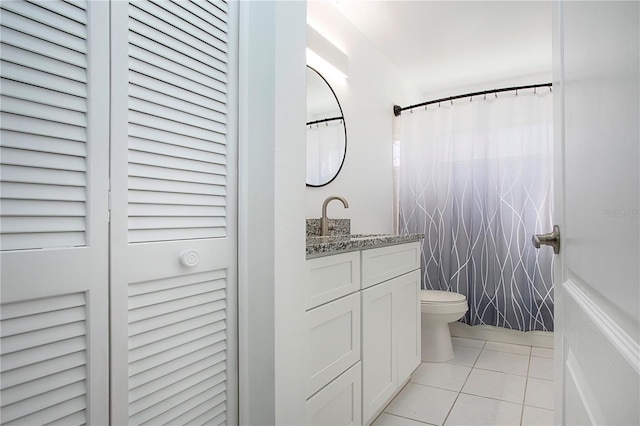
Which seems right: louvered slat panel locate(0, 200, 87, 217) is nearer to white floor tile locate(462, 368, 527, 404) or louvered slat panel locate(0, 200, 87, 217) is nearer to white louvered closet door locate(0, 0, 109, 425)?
white louvered closet door locate(0, 0, 109, 425)

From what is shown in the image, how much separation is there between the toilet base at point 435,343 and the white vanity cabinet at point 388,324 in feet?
1.35

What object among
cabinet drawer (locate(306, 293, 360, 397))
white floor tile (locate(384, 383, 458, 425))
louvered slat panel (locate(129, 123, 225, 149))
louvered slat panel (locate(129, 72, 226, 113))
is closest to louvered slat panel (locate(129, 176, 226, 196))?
louvered slat panel (locate(129, 123, 225, 149))

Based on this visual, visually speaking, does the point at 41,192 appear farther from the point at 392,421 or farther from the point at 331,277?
the point at 392,421

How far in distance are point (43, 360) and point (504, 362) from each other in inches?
112

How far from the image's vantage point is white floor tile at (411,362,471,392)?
2330 mm

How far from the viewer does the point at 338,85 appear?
254 cm

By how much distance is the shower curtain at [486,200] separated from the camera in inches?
112

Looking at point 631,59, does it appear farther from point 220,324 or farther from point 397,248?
→ point 397,248

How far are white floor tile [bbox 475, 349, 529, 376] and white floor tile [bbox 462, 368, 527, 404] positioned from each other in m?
0.08

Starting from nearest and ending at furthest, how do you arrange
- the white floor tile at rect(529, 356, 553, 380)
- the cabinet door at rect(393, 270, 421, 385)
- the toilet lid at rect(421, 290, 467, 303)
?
the cabinet door at rect(393, 270, 421, 385), the white floor tile at rect(529, 356, 553, 380), the toilet lid at rect(421, 290, 467, 303)

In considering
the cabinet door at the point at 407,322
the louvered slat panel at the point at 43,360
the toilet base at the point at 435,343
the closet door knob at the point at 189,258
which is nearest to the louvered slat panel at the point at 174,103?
the closet door knob at the point at 189,258

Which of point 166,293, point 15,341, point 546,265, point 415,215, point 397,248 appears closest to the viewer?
point 15,341

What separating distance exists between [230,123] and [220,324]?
0.63m

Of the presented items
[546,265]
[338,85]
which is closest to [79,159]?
[338,85]
